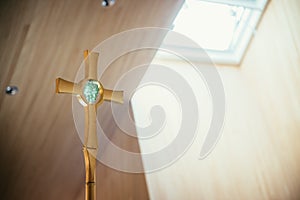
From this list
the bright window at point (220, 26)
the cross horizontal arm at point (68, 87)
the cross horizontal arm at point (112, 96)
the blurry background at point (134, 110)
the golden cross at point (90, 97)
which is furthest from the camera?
the bright window at point (220, 26)

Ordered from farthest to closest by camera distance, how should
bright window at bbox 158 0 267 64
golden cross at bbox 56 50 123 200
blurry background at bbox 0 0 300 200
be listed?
bright window at bbox 158 0 267 64
blurry background at bbox 0 0 300 200
golden cross at bbox 56 50 123 200

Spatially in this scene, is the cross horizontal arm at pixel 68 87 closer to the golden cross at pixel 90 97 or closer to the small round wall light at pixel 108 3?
the golden cross at pixel 90 97

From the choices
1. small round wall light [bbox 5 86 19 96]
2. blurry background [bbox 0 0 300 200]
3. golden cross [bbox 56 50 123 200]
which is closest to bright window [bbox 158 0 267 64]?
blurry background [bbox 0 0 300 200]

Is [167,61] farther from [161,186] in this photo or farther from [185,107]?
[161,186]

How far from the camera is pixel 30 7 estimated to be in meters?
2.40

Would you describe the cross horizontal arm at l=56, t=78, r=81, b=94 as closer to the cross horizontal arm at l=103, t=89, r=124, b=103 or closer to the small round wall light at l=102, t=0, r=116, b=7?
the cross horizontal arm at l=103, t=89, r=124, b=103

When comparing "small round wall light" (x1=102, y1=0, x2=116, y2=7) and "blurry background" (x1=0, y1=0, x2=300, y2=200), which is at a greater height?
"small round wall light" (x1=102, y1=0, x2=116, y2=7)

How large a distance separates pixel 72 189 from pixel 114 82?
935 millimetres

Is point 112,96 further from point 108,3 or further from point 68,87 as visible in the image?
point 108,3

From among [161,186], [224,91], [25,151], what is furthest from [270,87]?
[25,151]

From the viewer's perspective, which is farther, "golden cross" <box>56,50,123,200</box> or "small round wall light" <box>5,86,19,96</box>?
"small round wall light" <box>5,86,19,96</box>

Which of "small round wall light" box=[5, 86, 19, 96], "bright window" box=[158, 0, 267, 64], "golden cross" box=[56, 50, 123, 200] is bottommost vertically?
"golden cross" box=[56, 50, 123, 200]

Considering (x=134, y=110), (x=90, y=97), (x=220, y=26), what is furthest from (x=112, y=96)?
(x=220, y=26)

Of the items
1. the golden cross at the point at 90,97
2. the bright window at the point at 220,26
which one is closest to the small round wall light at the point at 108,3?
the golden cross at the point at 90,97
